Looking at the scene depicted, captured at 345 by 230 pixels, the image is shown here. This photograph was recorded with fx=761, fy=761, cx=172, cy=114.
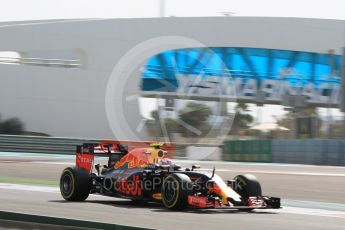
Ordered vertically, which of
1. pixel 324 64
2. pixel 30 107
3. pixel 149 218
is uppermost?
pixel 324 64

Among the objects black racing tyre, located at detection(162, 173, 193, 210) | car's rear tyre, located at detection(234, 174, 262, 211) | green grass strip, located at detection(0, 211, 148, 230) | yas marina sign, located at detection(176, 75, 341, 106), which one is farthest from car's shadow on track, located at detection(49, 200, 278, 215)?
yas marina sign, located at detection(176, 75, 341, 106)

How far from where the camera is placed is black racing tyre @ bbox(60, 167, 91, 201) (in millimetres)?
13203

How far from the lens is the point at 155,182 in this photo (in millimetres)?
12492

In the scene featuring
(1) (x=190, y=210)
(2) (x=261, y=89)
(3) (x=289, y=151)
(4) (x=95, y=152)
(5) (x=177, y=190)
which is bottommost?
(1) (x=190, y=210)

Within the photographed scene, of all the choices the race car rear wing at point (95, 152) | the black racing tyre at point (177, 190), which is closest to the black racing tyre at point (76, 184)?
the race car rear wing at point (95, 152)

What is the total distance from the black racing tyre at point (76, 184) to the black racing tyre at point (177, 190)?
6.12 feet

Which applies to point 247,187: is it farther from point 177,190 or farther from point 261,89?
point 261,89

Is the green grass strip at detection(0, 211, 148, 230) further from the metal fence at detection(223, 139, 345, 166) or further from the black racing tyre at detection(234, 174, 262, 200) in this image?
the metal fence at detection(223, 139, 345, 166)

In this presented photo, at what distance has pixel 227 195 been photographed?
467 inches

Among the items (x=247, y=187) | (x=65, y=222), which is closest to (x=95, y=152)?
(x=247, y=187)

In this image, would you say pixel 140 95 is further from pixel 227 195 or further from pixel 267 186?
pixel 227 195

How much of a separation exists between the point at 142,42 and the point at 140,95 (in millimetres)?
3155

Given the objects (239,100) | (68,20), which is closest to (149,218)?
(68,20)

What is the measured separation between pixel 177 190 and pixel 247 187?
1338mm
